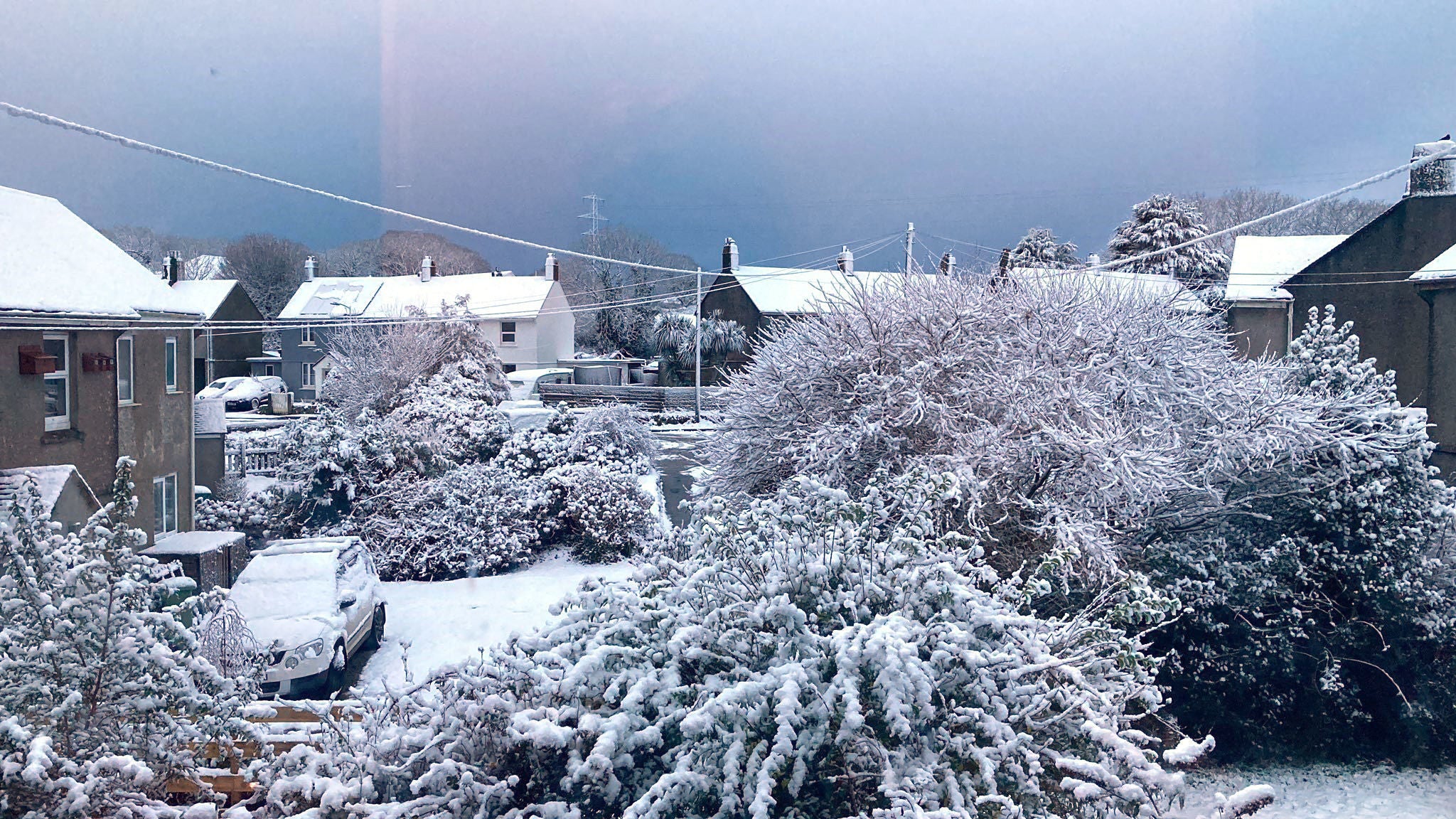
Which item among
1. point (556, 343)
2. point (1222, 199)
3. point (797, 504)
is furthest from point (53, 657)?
point (1222, 199)

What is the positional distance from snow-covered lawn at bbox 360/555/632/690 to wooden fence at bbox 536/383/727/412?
1589 cm

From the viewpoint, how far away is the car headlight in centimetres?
967

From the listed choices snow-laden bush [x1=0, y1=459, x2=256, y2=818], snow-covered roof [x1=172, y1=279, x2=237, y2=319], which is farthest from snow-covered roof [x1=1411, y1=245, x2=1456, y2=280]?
snow-covered roof [x1=172, y1=279, x2=237, y2=319]

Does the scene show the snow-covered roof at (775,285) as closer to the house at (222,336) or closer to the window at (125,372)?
the house at (222,336)

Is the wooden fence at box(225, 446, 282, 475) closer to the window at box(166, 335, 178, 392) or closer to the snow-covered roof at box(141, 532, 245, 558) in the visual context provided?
the window at box(166, 335, 178, 392)

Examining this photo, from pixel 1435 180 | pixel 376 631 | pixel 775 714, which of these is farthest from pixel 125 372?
pixel 1435 180

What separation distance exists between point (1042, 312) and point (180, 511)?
1425 cm

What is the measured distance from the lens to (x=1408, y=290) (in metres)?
21.0

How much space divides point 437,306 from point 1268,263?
31722mm

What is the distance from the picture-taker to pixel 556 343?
47.1 m

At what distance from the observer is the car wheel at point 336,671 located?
10.0m

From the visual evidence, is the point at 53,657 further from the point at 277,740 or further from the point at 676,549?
the point at 676,549

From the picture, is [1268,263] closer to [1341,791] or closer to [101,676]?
[1341,791]

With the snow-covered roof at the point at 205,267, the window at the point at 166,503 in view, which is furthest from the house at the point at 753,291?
the snow-covered roof at the point at 205,267
